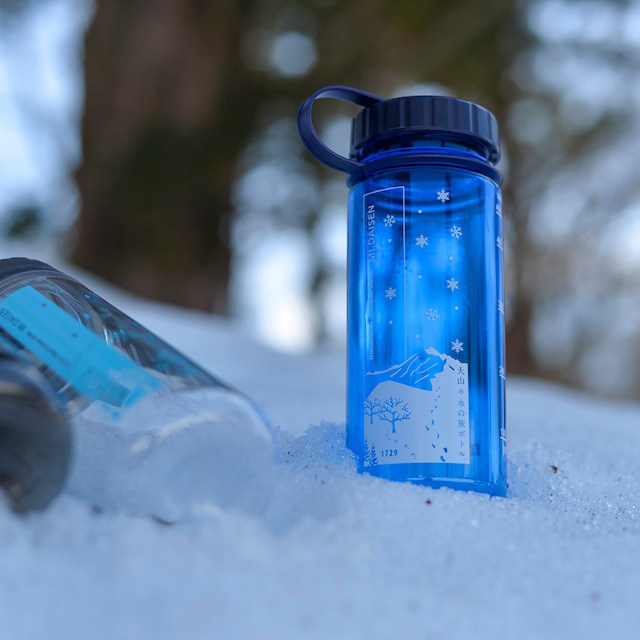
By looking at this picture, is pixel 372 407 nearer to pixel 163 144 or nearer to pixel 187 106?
pixel 163 144

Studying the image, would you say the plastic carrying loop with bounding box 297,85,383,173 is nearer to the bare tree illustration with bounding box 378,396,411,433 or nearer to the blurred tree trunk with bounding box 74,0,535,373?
the bare tree illustration with bounding box 378,396,411,433

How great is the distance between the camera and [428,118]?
66cm

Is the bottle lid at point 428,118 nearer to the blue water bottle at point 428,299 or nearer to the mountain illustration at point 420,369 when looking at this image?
the blue water bottle at point 428,299

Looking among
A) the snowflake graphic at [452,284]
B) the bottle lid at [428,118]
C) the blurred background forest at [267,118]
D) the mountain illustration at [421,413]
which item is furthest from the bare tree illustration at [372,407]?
the blurred background forest at [267,118]

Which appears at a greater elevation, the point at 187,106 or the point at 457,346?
the point at 187,106

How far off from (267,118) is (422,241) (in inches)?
74.2

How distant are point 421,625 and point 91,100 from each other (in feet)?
8.01

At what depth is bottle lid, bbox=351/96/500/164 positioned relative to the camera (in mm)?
659

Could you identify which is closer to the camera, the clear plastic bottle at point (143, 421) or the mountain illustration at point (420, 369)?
the clear plastic bottle at point (143, 421)

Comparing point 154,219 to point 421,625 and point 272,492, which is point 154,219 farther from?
point 421,625

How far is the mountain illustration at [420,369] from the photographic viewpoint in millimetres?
642

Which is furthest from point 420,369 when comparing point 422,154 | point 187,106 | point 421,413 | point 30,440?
point 187,106

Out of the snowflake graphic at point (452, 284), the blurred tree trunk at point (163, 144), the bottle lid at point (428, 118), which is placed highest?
the blurred tree trunk at point (163, 144)

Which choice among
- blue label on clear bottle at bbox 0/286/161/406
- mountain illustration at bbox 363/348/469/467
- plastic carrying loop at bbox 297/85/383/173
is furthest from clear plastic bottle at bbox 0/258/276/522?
plastic carrying loop at bbox 297/85/383/173
